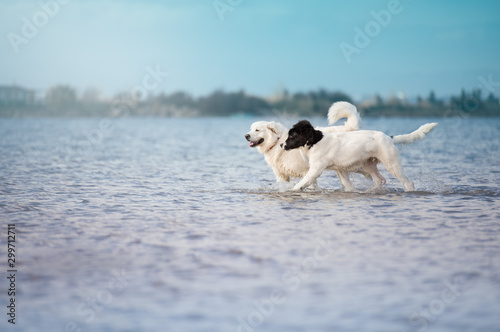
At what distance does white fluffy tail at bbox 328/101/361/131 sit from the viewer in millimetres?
10211

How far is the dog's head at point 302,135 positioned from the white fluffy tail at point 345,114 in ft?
2.24

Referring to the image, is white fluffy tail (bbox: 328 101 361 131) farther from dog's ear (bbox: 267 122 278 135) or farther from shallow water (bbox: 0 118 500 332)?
shallow water (bbox: 0 118 500 332)

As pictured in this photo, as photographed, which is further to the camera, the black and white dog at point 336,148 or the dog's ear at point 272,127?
the dog's ear at point 272,127

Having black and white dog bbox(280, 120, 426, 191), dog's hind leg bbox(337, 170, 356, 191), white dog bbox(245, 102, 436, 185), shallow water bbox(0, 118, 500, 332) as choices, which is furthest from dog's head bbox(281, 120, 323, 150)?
dog's hind leg bbox(337, 170, 356, 191)

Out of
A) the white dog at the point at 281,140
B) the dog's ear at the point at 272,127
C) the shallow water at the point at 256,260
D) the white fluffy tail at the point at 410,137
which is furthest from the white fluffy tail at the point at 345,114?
the shallow water at the point at 256,260

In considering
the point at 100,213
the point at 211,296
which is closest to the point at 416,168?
the point at 100,213

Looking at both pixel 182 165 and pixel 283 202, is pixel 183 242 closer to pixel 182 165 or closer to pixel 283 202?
pixel 283 202

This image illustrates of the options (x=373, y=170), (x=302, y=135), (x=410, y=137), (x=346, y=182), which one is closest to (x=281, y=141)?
(x=302, y=135)

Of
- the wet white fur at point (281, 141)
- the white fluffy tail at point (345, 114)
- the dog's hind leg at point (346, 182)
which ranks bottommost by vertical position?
the dog's hind leg at point (346, 182)

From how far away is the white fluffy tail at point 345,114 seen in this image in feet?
33.5

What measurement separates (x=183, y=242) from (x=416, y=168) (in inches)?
479

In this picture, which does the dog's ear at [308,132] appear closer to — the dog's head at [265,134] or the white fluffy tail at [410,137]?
the dog's head at [265,134]

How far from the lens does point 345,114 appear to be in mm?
10406

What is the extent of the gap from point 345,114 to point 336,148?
0.98m
